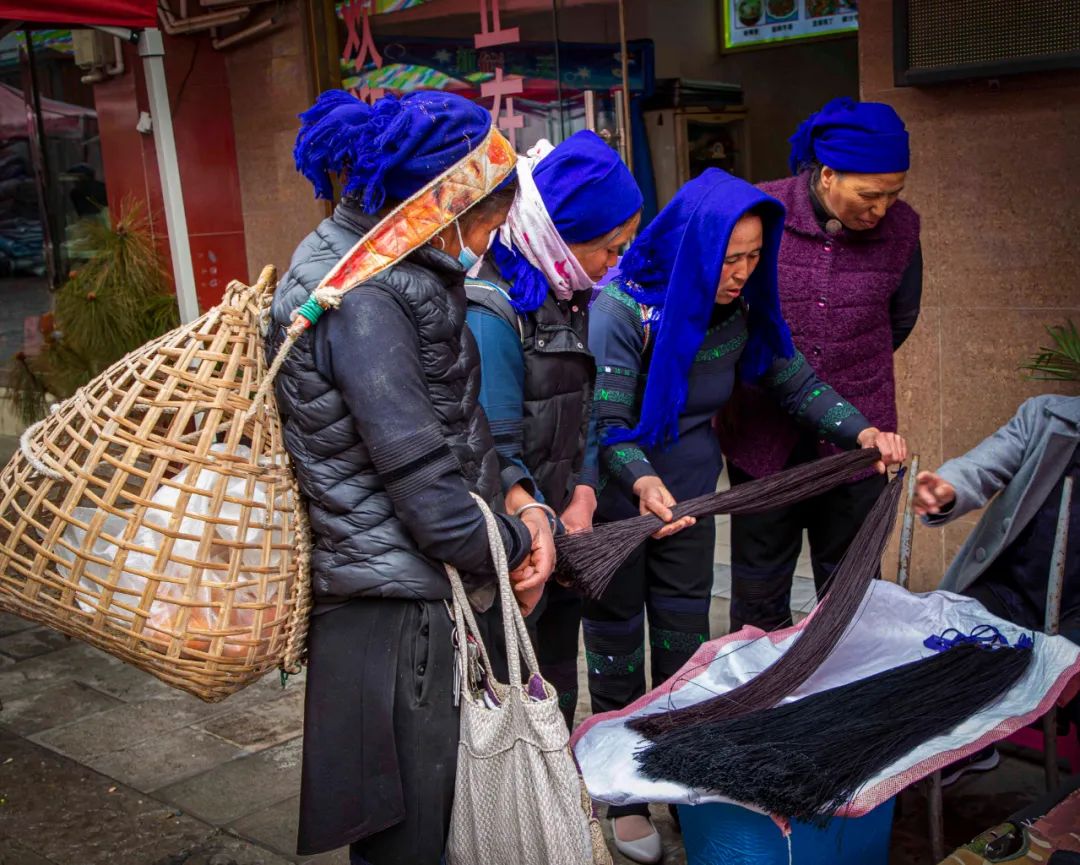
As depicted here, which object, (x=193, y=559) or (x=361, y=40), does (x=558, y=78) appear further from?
(x=193, y=559)

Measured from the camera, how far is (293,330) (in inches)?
81.9

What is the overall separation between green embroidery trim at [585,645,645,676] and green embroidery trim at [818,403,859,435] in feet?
2.54

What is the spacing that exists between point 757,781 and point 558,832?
1.34 feet

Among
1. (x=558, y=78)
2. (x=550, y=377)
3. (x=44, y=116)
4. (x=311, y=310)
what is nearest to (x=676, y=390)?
(x=550, y=377)

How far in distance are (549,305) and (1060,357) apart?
216 centimetres

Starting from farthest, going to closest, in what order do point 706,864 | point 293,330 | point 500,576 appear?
point 706,864, point 500,576, point 293,330

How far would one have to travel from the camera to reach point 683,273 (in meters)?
2.96

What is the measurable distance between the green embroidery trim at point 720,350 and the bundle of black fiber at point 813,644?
21.1 inches

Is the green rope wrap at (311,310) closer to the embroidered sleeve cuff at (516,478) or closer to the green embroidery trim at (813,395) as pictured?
the embroidered sleeve cuff at (516,478)

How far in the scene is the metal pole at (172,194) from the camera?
263 inches

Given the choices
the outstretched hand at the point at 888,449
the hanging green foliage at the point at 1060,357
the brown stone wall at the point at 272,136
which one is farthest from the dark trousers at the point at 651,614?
the brown stone wall at the point at 272,136

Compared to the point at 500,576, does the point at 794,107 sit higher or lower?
higher

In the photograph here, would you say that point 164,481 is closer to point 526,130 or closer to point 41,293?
point 526,130

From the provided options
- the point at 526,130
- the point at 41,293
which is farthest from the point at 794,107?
the point at 41,293
